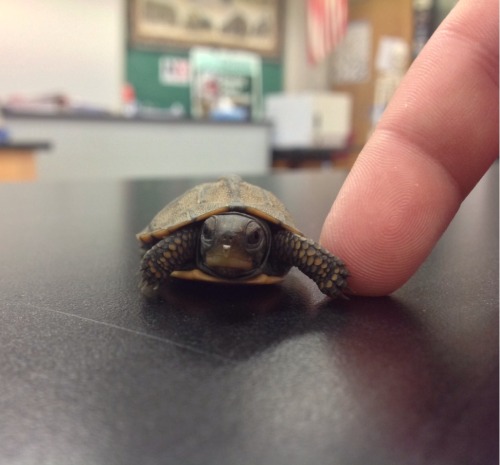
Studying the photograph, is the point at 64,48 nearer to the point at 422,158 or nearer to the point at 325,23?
the point at 325,23

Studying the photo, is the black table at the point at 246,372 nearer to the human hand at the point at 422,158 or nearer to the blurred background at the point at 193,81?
the human hand at the point at 422,158

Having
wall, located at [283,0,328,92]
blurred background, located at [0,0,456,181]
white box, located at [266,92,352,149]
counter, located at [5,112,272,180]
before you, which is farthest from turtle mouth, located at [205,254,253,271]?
wall, located at [283,0,328,92]

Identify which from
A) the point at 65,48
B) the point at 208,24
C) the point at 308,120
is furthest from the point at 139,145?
the point at 208,24

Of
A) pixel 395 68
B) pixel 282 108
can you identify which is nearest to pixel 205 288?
pixel 282 108

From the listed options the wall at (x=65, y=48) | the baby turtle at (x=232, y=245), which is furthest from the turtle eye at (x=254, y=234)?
the wall at (x=65, y=48)

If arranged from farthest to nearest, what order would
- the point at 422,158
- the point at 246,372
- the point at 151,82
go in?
the point at 151,82
the point at 422,158
the point at 246,372

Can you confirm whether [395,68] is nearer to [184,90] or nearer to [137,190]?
[184,90]
